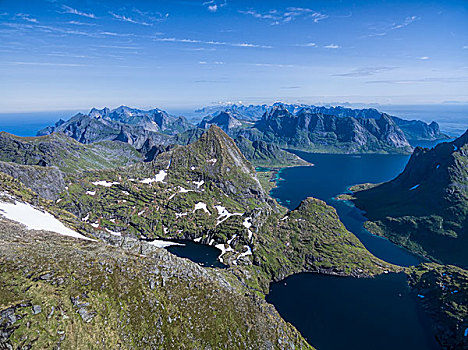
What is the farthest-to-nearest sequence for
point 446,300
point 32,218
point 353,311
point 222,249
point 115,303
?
point 222,249, point 353,311, point 446,300, point 32,218, point 115,303

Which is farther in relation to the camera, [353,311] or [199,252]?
[199,252]

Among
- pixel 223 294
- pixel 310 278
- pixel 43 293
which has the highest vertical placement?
pixel 43 293

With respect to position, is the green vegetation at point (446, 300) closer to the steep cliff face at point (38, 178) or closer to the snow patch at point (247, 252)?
the snow patch at point (247, 252)

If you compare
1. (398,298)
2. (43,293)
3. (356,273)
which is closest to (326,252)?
(356,273)

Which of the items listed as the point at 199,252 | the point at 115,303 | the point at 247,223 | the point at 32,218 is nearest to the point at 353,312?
the point at 247,223

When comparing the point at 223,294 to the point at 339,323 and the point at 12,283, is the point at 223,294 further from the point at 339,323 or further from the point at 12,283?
the point at 339,323

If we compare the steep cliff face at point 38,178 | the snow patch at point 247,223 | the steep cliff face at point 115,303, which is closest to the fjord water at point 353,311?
the steep cliff face at point 115,303

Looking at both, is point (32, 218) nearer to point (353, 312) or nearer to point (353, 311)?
point (353, 312)

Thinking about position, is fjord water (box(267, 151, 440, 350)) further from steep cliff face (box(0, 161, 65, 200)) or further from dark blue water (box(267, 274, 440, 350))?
steep cliff face (box(0, 161, 65, 200))
